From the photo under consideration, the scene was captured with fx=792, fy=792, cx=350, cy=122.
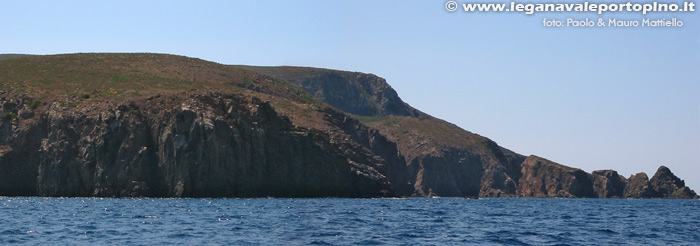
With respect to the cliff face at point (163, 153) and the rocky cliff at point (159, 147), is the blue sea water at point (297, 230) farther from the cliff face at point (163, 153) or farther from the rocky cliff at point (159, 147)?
the rocky cliff at point (159, 147)

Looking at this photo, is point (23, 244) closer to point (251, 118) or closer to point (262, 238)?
point (262, 238)

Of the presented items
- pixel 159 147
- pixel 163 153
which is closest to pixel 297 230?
pixel 163 153

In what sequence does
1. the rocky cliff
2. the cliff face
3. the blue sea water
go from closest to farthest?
the blue sea water < the cliff face < the rocky cliff

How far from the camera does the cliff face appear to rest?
113 meters

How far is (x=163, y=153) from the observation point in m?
116

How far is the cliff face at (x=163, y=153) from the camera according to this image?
113188 millimetres

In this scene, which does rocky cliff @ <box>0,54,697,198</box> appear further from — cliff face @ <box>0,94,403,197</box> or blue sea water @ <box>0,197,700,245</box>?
blue sea water @ <box>0,197,700,245</box>

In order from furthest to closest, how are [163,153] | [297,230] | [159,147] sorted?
1. [159,147]
2. [163,153]
3. [297,230]

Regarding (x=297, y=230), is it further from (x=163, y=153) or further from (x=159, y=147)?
(x=159, y=147)

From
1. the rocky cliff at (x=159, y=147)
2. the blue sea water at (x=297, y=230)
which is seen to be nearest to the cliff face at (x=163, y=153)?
the rocky cliff at (x=159, y=147)

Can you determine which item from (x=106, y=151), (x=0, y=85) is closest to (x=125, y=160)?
(x=106, y=151)

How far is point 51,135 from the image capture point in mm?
115562

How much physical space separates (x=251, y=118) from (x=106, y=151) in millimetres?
22675

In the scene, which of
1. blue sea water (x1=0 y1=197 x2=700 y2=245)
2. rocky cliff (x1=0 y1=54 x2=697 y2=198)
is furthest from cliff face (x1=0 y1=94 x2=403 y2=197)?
blue sea water (x1=0 y1=197 x2=700 y2=245)
